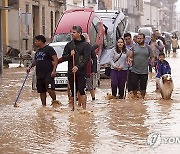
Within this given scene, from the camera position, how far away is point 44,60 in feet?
41.5

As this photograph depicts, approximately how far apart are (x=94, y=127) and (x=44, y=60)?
304 cm

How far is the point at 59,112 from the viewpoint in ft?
40.0

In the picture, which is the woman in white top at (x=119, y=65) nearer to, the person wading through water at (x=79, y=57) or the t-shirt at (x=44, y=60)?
the t-shirt at (x=44, y=60)

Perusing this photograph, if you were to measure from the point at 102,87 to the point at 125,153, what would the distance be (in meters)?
10.7

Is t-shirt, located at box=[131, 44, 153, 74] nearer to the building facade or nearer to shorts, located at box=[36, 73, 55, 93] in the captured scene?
shorts, located at box=[36, 73, 55, 93]

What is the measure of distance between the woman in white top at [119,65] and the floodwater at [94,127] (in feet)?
1.46

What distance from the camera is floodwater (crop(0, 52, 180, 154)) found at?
8438mm

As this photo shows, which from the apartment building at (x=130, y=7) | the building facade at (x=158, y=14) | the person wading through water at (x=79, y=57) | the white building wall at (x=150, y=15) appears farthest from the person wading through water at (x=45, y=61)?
the white building wall at (x=150, y=15)

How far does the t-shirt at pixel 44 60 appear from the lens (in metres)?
12.6

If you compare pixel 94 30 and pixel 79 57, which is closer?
pixel 79 57

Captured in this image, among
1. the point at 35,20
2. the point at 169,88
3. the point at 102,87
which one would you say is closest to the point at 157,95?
the point at 169,88

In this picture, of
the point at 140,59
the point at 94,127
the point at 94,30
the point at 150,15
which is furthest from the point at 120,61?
the point at 150,15
